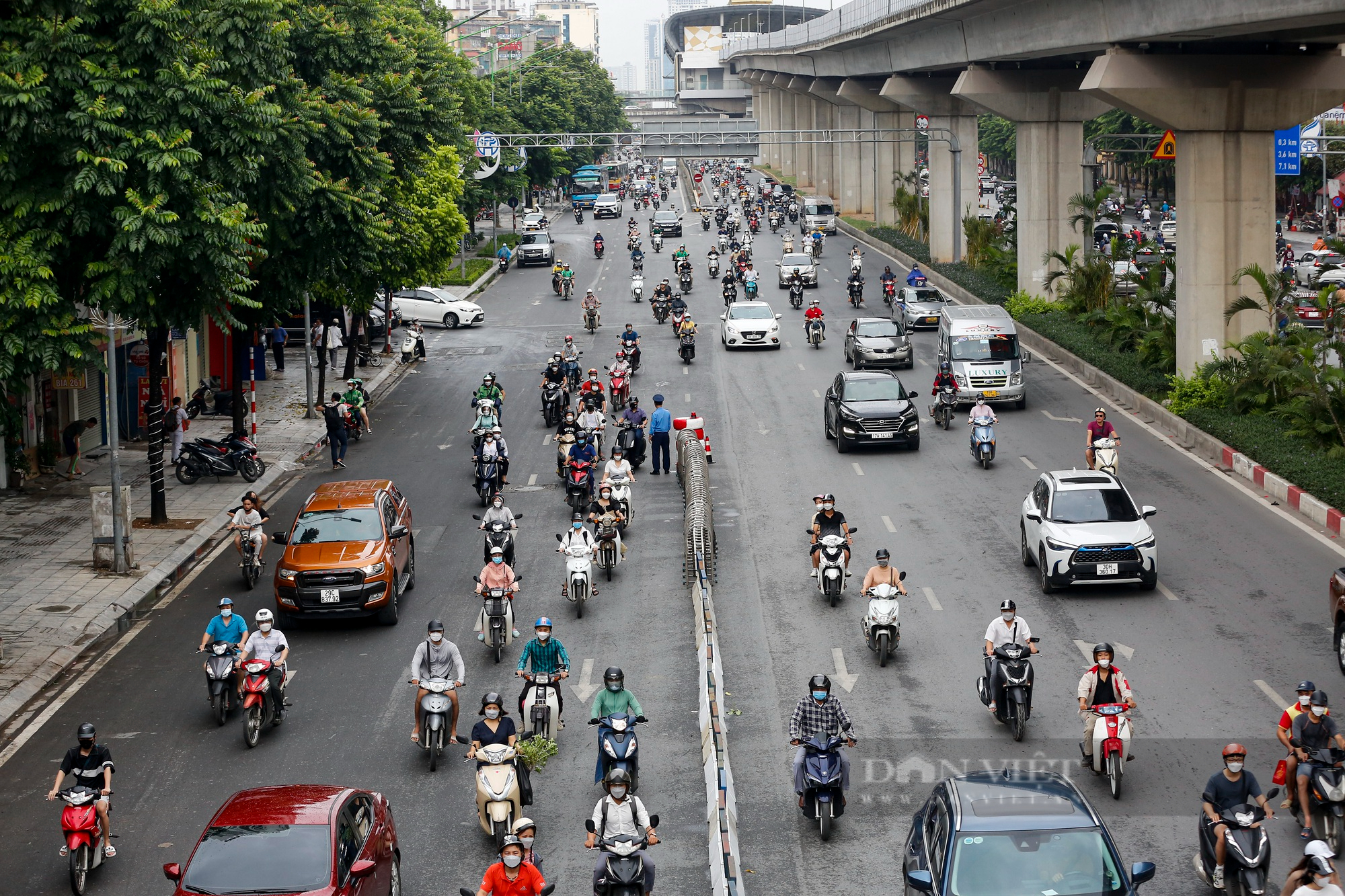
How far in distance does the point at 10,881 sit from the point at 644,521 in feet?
51.4

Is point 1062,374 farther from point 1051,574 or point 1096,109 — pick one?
point 1051,574

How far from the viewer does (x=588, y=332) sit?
179 ft

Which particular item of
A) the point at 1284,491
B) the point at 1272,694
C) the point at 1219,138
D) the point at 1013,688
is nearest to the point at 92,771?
the point at 1013,688

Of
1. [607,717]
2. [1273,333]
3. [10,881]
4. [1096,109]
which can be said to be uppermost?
[1096,109]

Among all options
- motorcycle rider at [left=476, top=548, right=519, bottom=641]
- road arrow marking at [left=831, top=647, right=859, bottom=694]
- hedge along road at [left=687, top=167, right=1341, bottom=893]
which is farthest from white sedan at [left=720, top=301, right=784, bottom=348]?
road arrow marking at [left=831, top=647, right=859, bottom=694]

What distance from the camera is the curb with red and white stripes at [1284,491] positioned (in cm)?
2602

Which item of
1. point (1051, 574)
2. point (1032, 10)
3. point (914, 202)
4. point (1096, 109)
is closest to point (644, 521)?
point (1051, 574)

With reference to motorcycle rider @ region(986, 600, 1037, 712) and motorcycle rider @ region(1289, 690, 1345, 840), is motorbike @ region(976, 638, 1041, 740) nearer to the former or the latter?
motorcycle rider @ region(986, 600, 1037, 712)

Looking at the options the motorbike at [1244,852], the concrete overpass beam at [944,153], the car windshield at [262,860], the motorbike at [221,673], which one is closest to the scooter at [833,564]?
the motorbike at [221,673]

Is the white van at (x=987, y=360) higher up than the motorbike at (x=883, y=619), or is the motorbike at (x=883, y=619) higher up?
the white van at (x=987, y=360)

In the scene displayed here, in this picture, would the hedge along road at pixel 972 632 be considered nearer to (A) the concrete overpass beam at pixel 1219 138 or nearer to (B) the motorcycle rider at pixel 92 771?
(A) the concrete overpass beam at pixel 1219 138

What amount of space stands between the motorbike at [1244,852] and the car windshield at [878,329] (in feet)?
107

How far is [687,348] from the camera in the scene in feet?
156

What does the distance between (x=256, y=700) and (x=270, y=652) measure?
2.11ft
